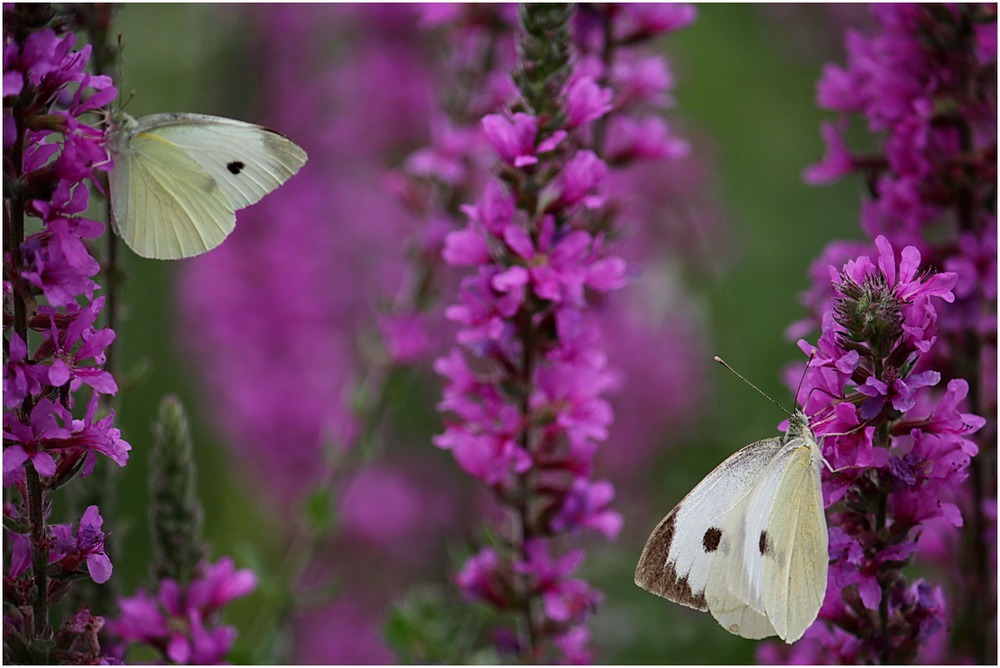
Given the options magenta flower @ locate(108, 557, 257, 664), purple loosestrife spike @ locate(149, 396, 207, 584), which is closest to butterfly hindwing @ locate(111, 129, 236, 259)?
purple loosestrife spike @ locate(149, 396, 207, 584)

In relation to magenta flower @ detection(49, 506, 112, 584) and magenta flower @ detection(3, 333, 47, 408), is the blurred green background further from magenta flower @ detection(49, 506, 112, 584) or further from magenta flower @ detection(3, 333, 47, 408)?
magenta flower @ detection(3, 333, 47, 408)

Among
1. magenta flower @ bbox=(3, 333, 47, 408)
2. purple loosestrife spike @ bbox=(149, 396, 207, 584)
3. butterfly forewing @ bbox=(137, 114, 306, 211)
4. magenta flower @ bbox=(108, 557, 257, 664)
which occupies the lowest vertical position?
magenta flower @ bbox=(108, 557, 257, 664)

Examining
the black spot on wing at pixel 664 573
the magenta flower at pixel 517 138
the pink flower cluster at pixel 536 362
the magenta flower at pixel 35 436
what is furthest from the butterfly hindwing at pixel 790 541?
the magenta flower at pixel 35 436

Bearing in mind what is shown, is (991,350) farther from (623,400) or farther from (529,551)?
(623,400)

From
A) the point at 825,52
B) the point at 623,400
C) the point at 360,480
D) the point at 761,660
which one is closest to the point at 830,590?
the point at 761,660

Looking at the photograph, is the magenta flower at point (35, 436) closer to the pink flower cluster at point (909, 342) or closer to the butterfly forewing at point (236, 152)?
the butterfly forewing at point (236, 152)

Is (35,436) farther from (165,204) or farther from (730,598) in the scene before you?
(730,598)
